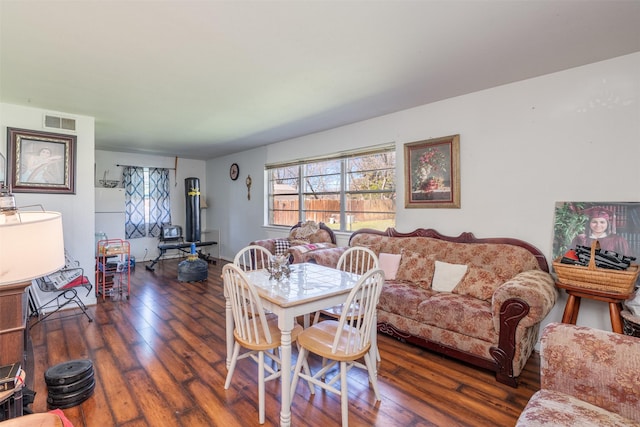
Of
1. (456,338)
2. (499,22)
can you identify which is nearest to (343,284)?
(456,338)

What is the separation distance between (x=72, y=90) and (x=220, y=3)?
2299 millimetres

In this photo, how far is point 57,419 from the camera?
3.56 ft

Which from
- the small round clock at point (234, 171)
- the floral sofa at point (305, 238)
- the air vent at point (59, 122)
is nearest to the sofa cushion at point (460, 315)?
the floral sofa at point (305, 238)

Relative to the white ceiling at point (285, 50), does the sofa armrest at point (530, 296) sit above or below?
below

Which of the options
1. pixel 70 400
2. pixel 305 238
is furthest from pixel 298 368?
pixel 305 238

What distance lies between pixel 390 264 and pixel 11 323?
10.1ft

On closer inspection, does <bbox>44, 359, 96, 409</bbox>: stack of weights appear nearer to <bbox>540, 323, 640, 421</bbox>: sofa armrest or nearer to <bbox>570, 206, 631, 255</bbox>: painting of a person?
<bbox>540, 323, 640, 421</bbox>: sofa armrest

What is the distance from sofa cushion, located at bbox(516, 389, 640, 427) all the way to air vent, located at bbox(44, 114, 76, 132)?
509cm

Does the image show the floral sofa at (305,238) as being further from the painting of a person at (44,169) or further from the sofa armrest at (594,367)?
the sofa armrest at (594,367)

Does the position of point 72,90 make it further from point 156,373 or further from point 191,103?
point 156,373

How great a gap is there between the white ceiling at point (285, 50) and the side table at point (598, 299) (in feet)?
5.79

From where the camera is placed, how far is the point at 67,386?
6.64ft

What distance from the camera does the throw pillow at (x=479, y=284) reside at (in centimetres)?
273

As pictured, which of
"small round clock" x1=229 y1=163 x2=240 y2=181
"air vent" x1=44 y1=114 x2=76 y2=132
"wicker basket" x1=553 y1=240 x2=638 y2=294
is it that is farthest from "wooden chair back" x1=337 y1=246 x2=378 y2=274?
"small round clock" x1=229 y1=163 x2=240 y2=181
